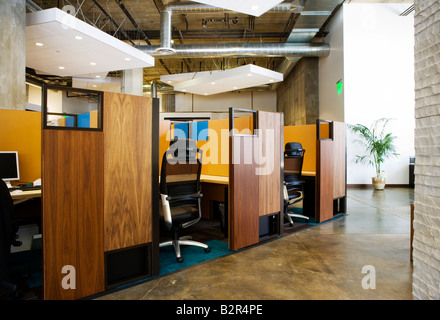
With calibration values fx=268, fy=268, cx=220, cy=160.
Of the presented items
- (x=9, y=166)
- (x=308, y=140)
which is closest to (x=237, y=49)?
(x=308, y=140)

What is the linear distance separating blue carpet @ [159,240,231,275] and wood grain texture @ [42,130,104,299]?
700 mm

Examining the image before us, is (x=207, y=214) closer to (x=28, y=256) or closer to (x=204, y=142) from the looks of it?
(x=204, y=142)

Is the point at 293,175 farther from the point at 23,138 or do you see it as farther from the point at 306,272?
the point at 23,138

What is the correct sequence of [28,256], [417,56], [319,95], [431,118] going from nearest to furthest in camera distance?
[431,118]
[417,56]
[28,256]
[319,95]

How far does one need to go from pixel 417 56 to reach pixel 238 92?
13.3 metres

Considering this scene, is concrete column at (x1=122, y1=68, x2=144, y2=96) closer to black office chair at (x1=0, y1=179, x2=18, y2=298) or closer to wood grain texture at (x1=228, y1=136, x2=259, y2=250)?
wood grain texture at (x1=228, y1=136, x2=259, y2=250)

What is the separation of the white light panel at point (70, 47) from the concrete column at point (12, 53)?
0.20 meters

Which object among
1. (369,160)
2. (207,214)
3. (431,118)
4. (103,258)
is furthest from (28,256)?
(369,160)

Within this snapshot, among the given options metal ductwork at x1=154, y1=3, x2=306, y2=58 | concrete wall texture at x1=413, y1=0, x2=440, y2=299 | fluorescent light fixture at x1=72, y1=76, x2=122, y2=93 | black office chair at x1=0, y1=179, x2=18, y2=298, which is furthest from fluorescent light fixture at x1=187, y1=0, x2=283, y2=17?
fluorescent light fixture at x1=72, y1=76, x2=122, y2=93

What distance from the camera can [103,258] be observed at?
2125 mm

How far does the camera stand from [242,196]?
312cm

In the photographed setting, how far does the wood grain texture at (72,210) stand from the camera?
74.4 inches

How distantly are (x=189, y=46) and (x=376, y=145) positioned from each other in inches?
238

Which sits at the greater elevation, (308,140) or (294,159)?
(308,140)
